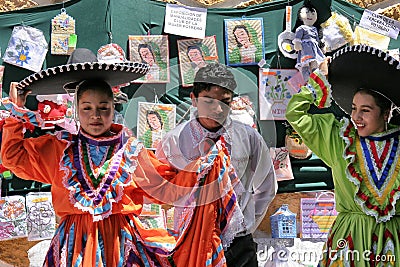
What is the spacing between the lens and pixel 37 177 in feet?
11.0

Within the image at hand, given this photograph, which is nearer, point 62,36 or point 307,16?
point 62,36

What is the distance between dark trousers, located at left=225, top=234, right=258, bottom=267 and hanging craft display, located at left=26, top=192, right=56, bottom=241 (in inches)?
71.2

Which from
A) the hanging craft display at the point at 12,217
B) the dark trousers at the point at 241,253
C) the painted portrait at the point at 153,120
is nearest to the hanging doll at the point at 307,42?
the painted portrait at the point at 153,120

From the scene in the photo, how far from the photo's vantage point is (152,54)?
16.8 ft

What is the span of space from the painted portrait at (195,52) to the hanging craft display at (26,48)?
0.96 metres

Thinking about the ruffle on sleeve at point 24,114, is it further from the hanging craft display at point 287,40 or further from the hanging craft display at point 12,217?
the hanging craft display at point 287,40

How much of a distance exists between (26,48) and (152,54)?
2.88ft

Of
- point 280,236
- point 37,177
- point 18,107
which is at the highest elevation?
point 18,107

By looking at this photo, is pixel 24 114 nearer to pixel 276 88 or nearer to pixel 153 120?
pixel 153 120

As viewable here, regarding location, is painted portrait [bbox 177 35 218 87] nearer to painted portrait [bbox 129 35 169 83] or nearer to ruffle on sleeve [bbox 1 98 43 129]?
painted portrait [bbox 129 35 169 83]

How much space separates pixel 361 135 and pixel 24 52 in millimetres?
2511

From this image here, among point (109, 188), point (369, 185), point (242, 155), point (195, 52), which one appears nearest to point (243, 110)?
point (242, 155)

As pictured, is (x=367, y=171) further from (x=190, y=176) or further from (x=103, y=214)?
(x=103, y=214)

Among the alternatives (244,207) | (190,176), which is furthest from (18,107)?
(244,207)
